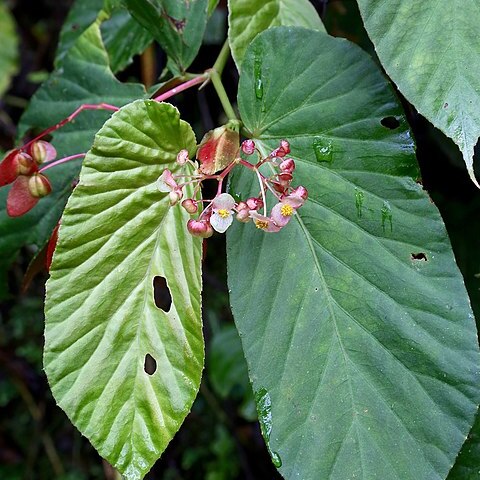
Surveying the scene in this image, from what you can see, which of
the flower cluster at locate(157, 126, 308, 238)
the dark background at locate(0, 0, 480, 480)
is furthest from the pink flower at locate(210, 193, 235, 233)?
the dark background at locate(0, 0, 480, 480)

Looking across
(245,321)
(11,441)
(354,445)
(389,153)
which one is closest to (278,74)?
(389,153)

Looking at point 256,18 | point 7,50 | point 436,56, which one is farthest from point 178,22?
point 7,50

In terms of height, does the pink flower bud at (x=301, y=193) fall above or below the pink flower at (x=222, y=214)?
below

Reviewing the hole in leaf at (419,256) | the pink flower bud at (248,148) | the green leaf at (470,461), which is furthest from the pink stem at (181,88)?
the green leaf at (470,461)

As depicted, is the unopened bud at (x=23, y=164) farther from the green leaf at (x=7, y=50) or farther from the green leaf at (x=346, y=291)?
the green leaf at (x=7, y=50)

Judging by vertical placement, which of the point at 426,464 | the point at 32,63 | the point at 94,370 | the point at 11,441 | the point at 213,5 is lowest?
the point at 11,441

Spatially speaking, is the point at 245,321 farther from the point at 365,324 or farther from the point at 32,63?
the point at 32,63

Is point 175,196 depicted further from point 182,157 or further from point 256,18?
point 256,18

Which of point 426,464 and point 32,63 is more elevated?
point 426,464
